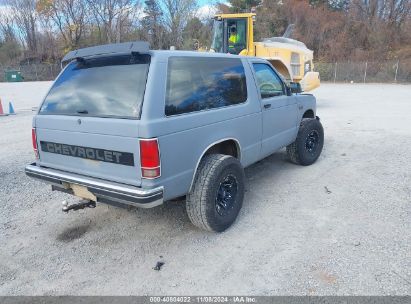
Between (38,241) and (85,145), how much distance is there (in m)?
1.31

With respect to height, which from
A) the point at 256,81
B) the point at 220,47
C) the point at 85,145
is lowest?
the point at 85,145

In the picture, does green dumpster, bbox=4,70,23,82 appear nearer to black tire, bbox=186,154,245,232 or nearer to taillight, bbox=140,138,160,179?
black tire, bbox=186,154,245,232

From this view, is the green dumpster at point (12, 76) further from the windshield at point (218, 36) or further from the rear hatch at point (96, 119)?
the rear hatch at point (96, 119)

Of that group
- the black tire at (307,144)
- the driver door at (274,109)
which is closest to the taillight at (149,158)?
the driver door at (274,109)

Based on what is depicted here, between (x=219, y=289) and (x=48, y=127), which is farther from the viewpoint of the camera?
(x=48, y=127)

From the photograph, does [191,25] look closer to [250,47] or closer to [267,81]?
[250,47]

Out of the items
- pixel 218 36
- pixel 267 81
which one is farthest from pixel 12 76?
pixel 267 81

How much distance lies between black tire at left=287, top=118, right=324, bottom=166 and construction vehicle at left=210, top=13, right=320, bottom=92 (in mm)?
6182

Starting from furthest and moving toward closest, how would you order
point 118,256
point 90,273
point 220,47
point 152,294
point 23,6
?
point 23,6 → point 220,47 → point 118,256 → point 90,273 → point 152,294

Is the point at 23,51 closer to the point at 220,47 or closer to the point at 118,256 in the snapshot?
the point at 220,47

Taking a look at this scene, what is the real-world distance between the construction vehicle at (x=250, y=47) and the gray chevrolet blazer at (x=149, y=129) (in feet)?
27.2

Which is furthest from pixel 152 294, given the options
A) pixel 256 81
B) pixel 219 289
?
pixel 256 81

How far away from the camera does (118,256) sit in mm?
3332

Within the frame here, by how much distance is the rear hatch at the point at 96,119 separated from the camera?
297 cm
